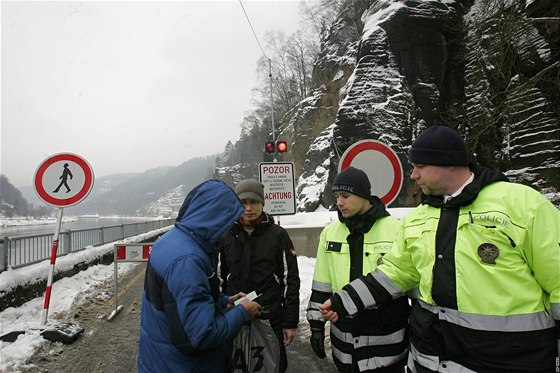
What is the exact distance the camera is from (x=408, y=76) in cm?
1717

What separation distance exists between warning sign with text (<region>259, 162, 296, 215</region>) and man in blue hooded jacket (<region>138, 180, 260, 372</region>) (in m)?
5.03

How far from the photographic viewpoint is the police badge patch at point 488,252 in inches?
64.1

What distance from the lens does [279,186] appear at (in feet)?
23.9

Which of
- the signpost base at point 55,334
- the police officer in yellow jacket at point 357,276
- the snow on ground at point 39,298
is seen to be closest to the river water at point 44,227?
the snow on ground at point 39,298

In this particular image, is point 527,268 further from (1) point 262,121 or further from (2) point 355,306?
(1) point 262,121

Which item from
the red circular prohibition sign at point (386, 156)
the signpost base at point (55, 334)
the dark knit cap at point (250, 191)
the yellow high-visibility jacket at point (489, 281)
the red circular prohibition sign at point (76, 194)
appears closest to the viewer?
the yellow high-visibility jacket at point (489, 281)

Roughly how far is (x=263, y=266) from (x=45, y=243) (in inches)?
317

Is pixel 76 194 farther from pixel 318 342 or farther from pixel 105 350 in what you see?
pixel 318 342

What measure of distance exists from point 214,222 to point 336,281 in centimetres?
114

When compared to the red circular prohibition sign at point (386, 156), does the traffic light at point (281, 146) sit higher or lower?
higher

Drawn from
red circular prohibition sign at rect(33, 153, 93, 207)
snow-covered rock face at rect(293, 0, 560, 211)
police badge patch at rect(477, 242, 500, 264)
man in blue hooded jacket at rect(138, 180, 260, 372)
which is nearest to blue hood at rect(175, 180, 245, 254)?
man in blue hooded jacket at rect(138, 180, 260, 372)

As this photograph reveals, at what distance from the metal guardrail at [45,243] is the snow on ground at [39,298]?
0.24m

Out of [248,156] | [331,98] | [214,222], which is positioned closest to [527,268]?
[214,222]

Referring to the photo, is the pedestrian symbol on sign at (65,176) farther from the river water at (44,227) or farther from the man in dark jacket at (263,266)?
the man in dark jacket at (263,266)
